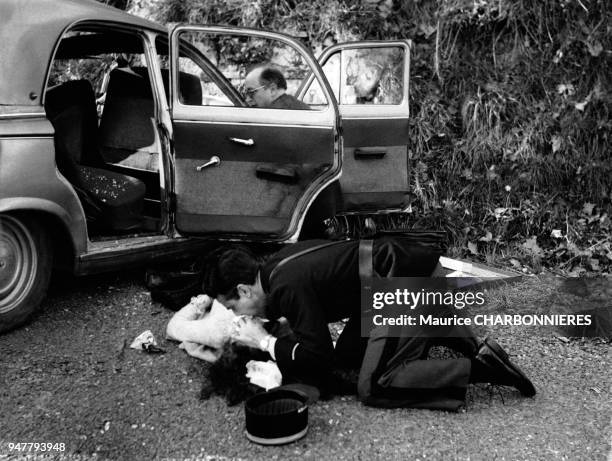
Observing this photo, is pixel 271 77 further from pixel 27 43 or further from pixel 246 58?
pixel 246 58

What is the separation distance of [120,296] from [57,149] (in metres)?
1.08

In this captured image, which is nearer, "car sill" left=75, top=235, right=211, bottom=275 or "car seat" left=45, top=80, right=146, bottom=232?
"car sill" left=75, top=235, right=211, bottom=275

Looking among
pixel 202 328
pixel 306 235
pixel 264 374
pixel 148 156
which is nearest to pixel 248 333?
pixel 264 374

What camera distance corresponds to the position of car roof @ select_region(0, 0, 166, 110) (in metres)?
3.85

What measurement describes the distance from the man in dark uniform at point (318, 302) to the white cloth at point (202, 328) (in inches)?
13.7

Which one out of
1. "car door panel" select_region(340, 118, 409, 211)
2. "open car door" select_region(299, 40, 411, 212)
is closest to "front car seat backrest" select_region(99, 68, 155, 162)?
"open car door" select_region(299, 40, 411, 212)

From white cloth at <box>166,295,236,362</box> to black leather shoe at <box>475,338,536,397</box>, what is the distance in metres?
1.25

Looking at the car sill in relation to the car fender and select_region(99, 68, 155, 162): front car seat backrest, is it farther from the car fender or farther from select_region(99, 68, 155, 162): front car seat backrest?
select_region(99, 68, 155, 162): front car seat backrest

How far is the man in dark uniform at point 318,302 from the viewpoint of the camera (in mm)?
3059

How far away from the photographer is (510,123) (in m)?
6.62

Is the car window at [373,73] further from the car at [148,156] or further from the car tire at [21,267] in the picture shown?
the car tire at [21,267]

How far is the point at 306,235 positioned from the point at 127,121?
5.39ft

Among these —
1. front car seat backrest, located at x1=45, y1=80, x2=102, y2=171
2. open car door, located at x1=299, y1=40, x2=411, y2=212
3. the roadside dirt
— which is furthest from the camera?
open car door, located at x1=299, y1=40, x2=411, y2=212

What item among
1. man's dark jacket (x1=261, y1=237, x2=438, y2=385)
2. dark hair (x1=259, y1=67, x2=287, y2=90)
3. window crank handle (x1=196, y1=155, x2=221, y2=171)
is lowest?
man's dark jacket (x1=261, y1=237, x2=438, y2=385)
